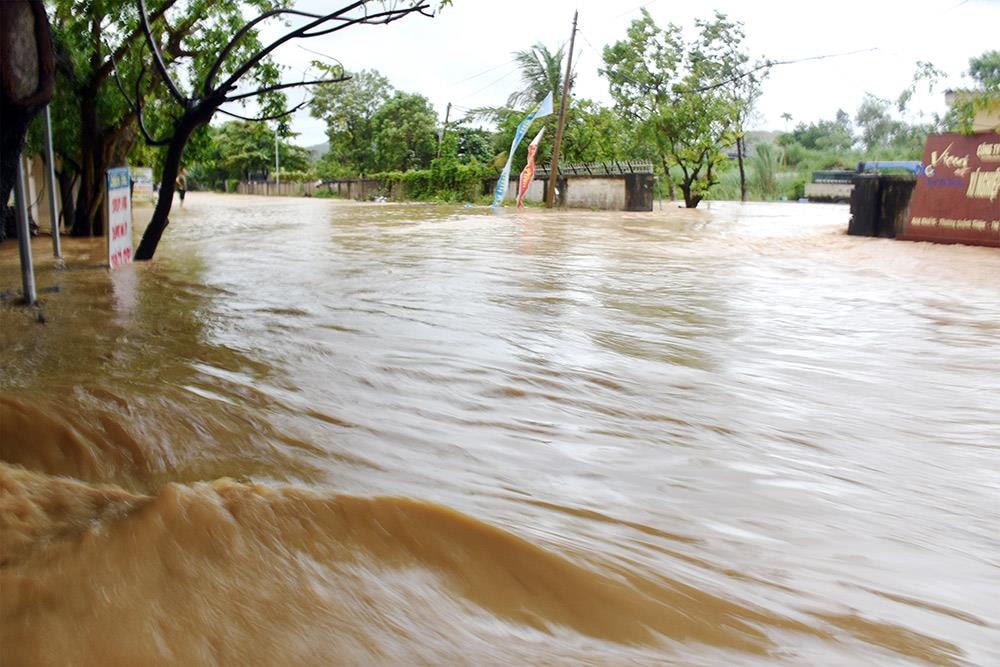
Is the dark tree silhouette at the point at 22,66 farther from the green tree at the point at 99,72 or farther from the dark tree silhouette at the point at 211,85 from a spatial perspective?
the green tree at the point at 99,72

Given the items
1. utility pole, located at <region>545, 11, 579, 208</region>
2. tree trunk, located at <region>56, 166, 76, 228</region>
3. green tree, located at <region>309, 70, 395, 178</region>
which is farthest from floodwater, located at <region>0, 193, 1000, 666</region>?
green tree, located at <region>309, 70, 395, 178</region>

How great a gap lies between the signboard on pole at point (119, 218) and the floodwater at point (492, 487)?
186 centimetres

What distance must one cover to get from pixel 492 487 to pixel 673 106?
2669cm

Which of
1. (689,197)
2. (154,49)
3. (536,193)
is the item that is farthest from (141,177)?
(689,197)

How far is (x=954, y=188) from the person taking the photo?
→ 39.3 ft

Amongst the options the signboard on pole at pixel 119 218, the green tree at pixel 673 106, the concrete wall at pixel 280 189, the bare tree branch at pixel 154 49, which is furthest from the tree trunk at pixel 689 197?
the concrete wall at pixel 280 189

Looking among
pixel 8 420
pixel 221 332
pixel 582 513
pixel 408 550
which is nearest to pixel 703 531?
pixel 582 513

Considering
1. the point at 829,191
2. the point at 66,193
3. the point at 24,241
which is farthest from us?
the point at 829,191

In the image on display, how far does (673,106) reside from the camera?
1056 inches

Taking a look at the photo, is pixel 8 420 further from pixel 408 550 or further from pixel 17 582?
pixel 408 550

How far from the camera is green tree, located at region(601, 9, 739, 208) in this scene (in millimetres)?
26266

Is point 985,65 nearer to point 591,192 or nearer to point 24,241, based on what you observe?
point 591,192

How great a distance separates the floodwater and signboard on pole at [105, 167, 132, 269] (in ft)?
6.10

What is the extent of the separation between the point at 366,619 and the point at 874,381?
10.3 ft
